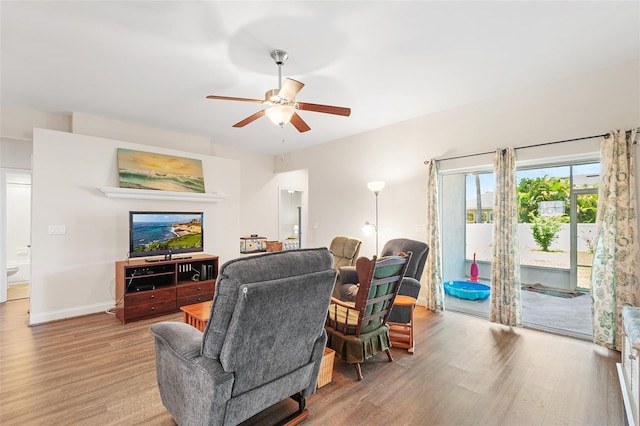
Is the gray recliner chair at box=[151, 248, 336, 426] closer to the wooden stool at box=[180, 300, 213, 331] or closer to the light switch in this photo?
the wooden stool at box=[180, 300, 213, 331]

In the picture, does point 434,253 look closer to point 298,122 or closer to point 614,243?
point 614,243

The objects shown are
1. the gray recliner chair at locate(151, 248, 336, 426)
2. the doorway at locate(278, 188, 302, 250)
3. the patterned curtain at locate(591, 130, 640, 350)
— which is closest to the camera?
the gray recliner chair at locate(151, 248, 336, 426)

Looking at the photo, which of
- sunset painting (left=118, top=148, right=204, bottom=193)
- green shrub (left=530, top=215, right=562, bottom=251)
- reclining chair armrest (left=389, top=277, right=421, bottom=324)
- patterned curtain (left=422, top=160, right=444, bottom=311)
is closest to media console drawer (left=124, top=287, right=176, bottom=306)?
sunset painting (left=118, top=148, right=204, bottom=193)

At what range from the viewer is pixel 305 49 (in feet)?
8.57

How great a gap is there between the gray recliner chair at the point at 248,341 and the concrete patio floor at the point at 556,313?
10.4ft

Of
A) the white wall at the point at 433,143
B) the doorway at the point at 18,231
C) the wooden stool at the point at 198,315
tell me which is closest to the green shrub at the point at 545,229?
the white wall at the point at 433,143

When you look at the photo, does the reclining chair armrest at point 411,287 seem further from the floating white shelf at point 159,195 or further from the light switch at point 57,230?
the light switch at point 57,230

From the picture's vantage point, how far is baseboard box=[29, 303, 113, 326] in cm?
358

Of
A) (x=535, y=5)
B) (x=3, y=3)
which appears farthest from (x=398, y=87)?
(x=3, y=3)

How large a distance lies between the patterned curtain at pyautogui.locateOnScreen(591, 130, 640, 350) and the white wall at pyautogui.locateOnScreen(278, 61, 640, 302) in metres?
0.17

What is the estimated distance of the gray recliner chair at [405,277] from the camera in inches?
127

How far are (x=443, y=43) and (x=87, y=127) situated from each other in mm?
4842

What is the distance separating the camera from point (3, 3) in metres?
2.06

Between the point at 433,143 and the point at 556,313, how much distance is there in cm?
270
